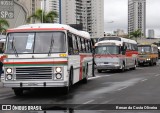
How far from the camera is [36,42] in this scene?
1570 cm

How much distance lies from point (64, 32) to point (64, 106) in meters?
3.79

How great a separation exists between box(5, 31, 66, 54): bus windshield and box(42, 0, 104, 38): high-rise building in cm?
7749

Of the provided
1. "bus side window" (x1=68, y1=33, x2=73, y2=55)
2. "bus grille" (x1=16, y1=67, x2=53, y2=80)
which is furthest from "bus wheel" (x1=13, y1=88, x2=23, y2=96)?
"bus side window" (x1=68, y1=33, x2=73, y2=55)

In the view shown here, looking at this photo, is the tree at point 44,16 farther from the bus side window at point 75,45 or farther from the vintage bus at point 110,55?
the bus side window at point 75,45

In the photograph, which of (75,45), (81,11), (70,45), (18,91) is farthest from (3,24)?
(70,45)

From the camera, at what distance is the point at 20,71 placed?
15234 millimetres

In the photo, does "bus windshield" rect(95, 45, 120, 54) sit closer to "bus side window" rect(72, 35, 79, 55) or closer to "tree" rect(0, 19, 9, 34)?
"bus side window" rect(72, 35, 79, 55)

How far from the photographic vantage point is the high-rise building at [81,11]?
104125 millimetres

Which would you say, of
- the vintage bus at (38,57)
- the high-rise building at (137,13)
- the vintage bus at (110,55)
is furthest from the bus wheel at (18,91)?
the high-rise building at (137,13)

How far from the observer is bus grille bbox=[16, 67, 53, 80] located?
49.6 feet

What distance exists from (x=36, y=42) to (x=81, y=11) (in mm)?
94170

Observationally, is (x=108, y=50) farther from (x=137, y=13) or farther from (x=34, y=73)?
(x=137, y=13)

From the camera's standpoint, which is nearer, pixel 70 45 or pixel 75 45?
pixel 70 45

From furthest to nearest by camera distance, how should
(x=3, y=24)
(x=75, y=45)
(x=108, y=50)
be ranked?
(x=3, y=24) < (x=108, y=50) < (x=75, y=45)
